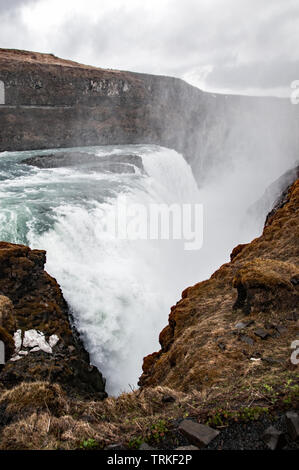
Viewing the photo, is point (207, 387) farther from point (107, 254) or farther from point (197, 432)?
point (107, 254)

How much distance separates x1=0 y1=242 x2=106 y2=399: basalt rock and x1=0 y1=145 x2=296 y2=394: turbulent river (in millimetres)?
1074

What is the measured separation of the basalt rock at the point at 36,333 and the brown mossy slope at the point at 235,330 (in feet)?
6.57

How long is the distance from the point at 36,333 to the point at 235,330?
5232mm

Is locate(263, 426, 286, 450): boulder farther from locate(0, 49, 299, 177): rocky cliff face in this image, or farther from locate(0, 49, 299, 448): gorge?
locate(0, 49, 299, 177): rocky cliff face

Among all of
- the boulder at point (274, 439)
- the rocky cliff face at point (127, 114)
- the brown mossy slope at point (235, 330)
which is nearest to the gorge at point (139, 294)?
the brown mossy slope at point (235, 330)

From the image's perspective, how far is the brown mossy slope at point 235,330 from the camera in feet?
15.2

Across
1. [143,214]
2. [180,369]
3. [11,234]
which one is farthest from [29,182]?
[180,369]

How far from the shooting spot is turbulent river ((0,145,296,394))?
1086 centimetres

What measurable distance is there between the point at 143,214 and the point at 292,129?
61.4 metres

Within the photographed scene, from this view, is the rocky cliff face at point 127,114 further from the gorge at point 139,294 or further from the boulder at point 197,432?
the boulder at point 197,432

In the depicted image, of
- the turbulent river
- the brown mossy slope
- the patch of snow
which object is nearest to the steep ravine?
the brown mossy slope

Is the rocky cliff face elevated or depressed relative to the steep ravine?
elevated

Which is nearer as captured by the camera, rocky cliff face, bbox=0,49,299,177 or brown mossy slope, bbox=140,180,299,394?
brown mossy slope, bbox=140,180,299,394

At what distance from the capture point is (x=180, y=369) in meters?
5.54
